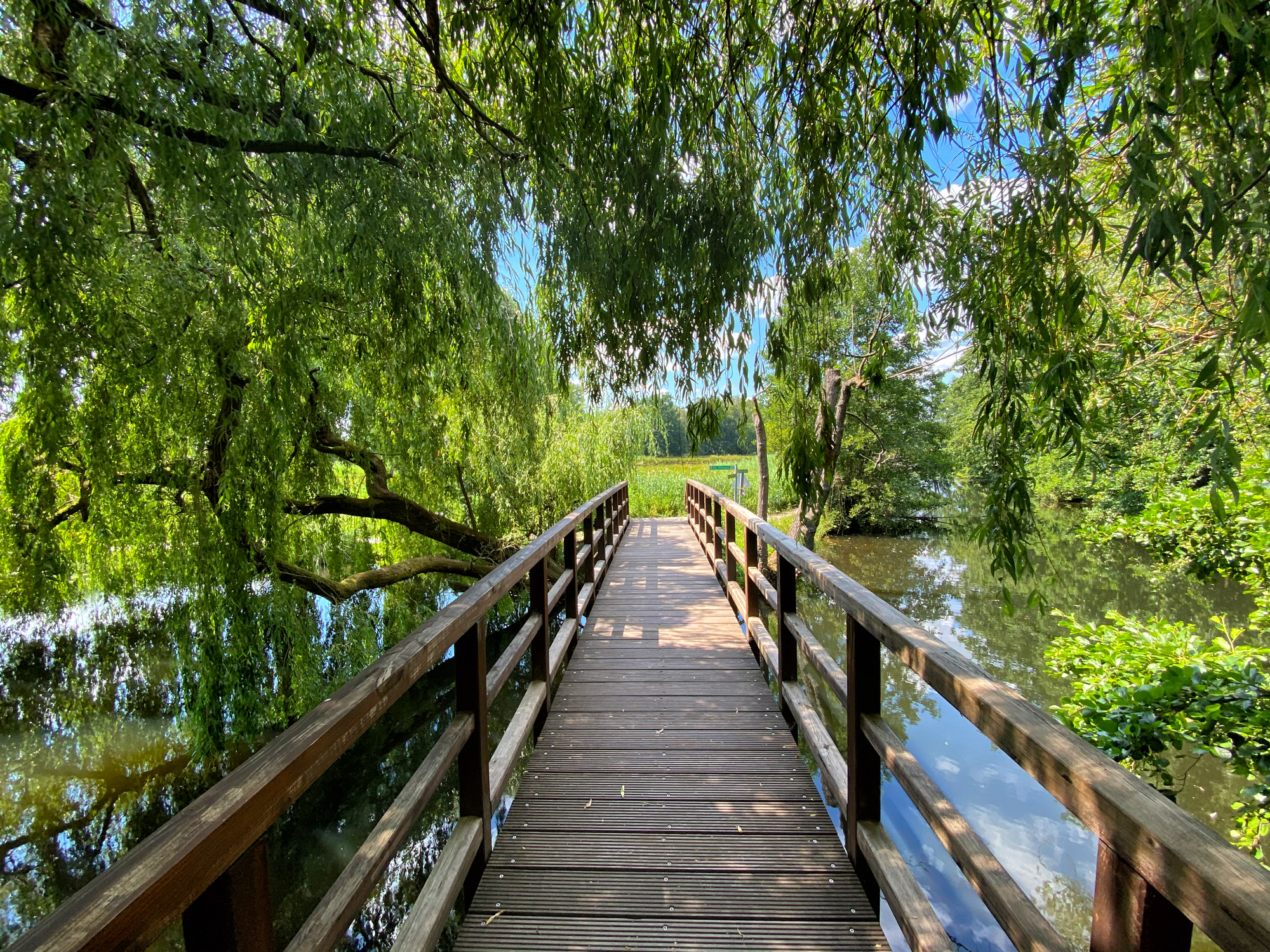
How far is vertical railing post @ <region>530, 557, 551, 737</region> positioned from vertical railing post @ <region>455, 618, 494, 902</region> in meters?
0.90

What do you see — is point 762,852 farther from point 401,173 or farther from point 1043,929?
point 401,173

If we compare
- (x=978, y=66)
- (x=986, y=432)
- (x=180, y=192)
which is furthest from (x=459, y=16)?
(x=986, y=432)

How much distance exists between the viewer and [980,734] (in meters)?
5.38

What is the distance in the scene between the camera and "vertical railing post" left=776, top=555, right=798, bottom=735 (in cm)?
268

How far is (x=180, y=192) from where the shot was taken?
6.64ft

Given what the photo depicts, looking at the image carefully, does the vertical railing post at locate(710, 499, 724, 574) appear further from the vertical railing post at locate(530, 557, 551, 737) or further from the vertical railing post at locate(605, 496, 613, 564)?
the vertical railing post at locate(530, 557, 551, 737)

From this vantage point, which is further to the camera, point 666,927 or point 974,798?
point 974,798

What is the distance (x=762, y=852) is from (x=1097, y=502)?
1472cm

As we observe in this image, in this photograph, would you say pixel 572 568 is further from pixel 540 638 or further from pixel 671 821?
pixel 671 821

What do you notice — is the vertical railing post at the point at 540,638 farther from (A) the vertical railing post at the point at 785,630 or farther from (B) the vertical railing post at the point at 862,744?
(B) the vertical railing post at the point at 862,744

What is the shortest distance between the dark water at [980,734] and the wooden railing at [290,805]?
4.99ft

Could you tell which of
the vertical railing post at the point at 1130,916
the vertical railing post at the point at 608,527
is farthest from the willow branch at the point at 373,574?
the vertical railing post at the point at 1130,916

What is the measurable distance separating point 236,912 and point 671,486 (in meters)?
16.9

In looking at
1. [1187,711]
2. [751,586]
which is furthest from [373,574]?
[1187,711]
